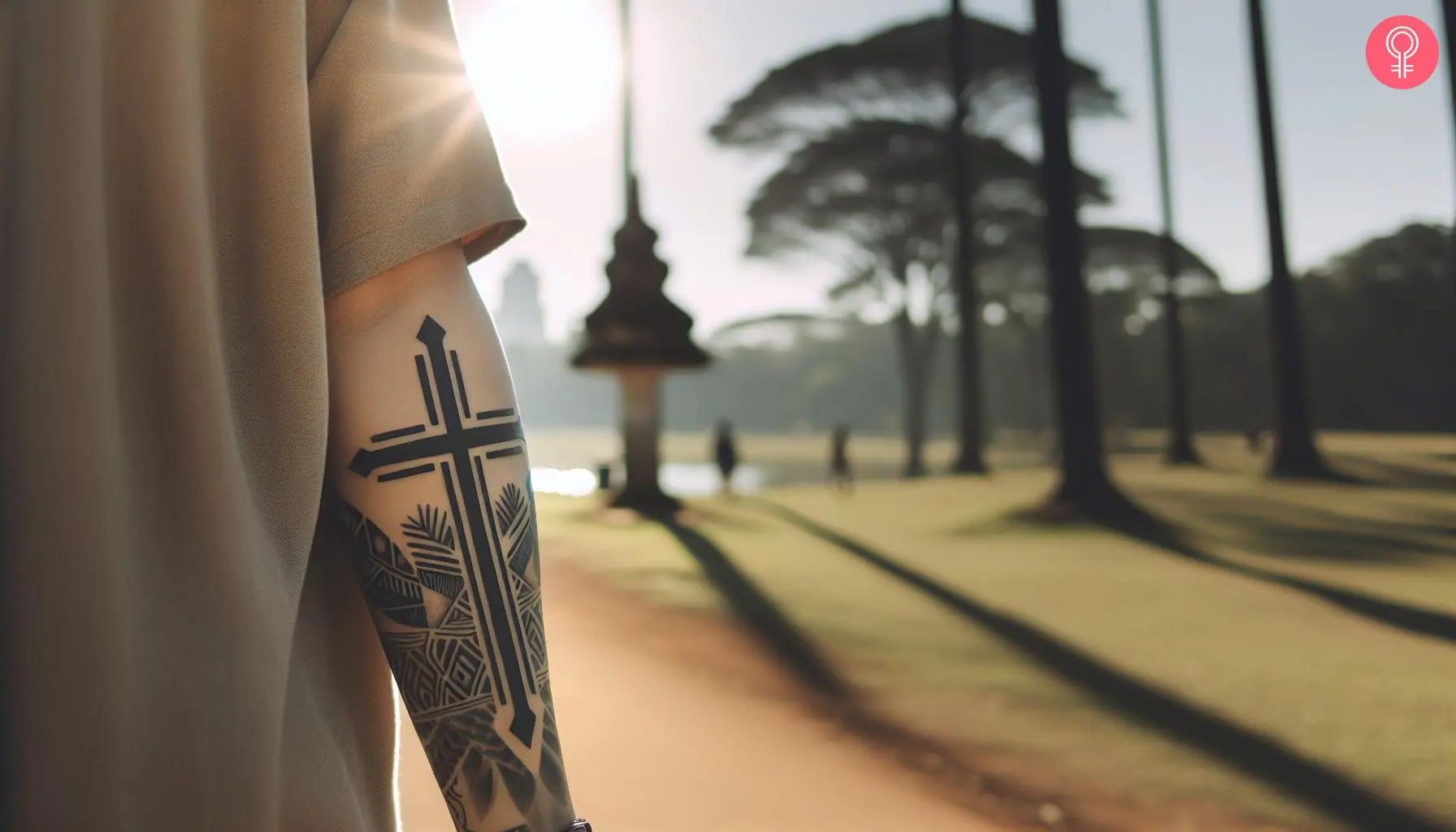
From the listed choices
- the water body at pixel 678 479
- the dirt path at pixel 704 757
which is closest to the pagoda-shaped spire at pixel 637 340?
the water body at pixel 678 479

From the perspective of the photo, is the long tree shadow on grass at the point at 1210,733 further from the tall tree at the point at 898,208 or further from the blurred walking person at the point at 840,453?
the tall tree at the point at 898,208

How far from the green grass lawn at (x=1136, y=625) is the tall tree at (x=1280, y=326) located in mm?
1279

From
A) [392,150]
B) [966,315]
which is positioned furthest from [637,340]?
[392,150]

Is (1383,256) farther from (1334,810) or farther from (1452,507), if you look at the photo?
(1334,810)

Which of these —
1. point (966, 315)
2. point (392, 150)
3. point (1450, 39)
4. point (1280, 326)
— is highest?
point (1450, 39)

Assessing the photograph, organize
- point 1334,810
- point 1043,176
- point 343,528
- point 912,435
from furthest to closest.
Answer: point 912,435, point 1043,176, point 1334,810, point 343,528

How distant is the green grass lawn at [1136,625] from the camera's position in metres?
2.95

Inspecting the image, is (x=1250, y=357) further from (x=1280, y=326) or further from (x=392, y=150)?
(x=392, y=150)

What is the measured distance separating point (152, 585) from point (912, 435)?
21711 mm

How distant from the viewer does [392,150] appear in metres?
0.55

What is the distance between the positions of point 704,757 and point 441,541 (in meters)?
2.87

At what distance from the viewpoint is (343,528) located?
0.58m

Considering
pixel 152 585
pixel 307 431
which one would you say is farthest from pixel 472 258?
pixel 152 585

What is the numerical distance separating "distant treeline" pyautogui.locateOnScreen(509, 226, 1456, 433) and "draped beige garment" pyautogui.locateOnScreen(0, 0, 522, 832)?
31.1ft
